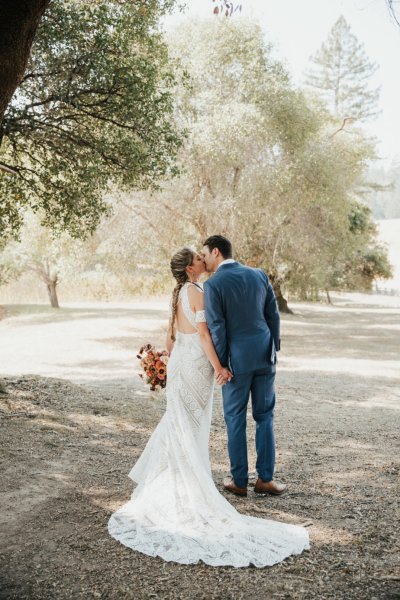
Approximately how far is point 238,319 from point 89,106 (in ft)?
17.0

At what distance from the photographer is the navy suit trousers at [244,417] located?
530 centimetres

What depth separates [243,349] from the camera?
17.2 ft

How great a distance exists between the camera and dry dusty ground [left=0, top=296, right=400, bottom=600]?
3721mm

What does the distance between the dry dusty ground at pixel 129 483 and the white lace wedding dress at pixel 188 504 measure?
0.12 meters

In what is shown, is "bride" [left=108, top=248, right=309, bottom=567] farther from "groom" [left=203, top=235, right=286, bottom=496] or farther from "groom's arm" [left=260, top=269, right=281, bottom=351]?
"groom's arm" [left=260, top=269, right=281, bottom=351]

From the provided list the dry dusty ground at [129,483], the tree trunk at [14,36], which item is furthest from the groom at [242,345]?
the tree trunk at [14,36]

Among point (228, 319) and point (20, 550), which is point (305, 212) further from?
point (20, 550)

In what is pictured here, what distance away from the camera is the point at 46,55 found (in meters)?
8.89

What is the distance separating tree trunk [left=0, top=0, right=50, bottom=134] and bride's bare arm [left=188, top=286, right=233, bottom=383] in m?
2.20

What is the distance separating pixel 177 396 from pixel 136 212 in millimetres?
15773

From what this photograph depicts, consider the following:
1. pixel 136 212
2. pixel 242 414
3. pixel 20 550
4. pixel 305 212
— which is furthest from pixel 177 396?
pixel 305 212

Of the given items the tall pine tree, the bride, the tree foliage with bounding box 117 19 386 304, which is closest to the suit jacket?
the bride

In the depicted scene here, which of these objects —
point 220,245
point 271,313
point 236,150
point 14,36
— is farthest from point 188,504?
point 236,150

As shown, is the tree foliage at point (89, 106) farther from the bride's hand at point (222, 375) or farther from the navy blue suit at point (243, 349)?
the bride's hand at point (222, 375)
